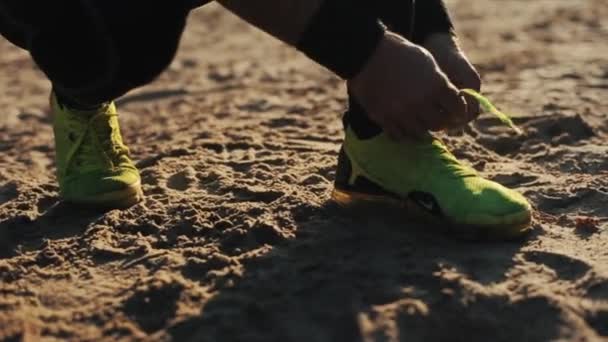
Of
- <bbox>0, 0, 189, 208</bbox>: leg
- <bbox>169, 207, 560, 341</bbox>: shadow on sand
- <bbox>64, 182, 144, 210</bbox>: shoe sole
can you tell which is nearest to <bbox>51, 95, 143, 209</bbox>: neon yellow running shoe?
<bbox>64, 182, 144, 210</bbox>: shoe sole

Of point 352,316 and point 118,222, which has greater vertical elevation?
point 352,316

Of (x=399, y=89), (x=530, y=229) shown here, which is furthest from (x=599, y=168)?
(x=399, y=89)

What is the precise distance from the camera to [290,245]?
6.61 ft

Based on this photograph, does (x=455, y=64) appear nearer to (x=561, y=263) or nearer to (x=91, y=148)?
(x=561, y=263)

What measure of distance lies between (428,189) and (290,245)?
34cm

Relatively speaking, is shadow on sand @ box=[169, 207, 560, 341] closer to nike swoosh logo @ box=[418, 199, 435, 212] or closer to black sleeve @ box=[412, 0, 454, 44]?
nike swoosh logo @ box=[418, 199, 435, 212]

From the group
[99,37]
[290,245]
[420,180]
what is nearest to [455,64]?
[420,180]

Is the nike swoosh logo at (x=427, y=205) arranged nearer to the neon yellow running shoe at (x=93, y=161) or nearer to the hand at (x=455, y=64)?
the hand at (x=455, y=64)

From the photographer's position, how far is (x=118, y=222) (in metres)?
2.21

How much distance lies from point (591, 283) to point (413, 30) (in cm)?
75

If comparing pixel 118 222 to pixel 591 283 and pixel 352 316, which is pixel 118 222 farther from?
pixel 591 283

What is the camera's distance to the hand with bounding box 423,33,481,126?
199 cm

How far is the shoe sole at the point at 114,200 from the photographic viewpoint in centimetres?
228

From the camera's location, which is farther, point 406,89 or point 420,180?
point 420,180
